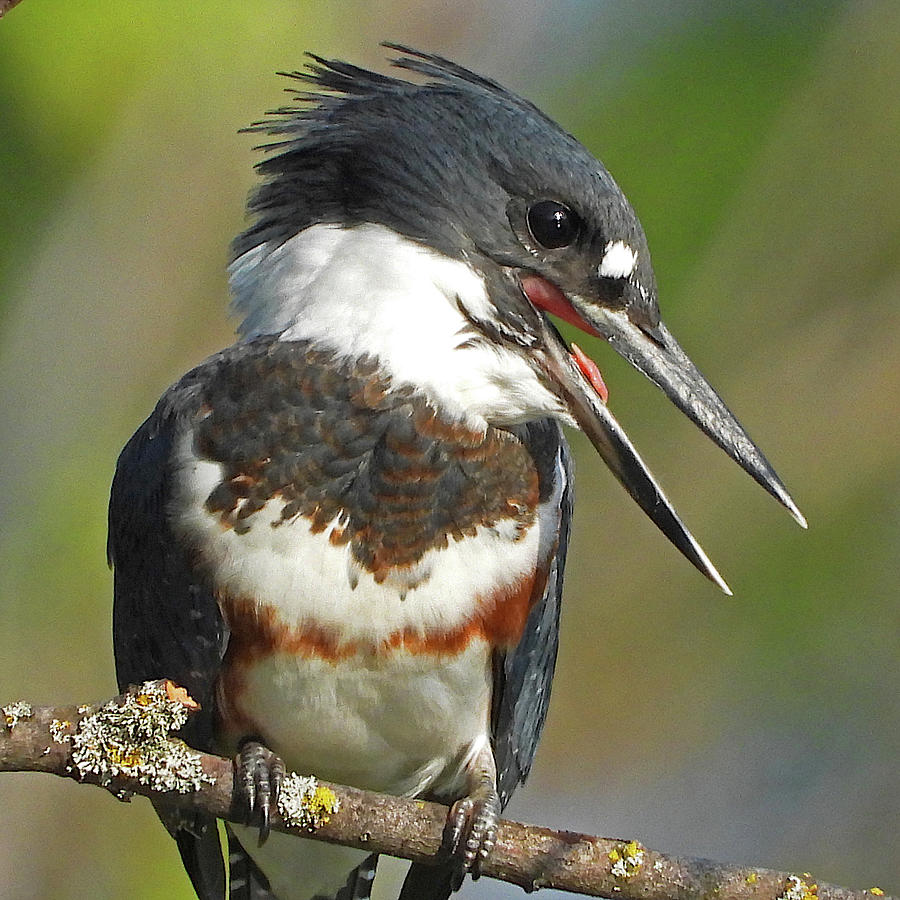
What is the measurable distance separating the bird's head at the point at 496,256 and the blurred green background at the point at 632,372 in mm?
1688

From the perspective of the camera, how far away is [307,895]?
329 centimetres

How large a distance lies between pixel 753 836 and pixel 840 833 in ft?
0.95

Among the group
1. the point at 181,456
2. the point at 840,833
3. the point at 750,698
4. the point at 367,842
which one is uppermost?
the point at 750,698

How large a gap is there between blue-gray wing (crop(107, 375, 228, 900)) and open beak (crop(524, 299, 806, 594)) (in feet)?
2.17

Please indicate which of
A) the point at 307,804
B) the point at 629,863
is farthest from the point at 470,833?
the point at 629,863

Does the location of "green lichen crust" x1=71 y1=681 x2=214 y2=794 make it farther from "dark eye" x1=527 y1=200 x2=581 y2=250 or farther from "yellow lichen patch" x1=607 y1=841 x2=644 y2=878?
"dark eye" x1=527 y1=200 x2=581 y2=250

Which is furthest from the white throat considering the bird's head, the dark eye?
the dark eye

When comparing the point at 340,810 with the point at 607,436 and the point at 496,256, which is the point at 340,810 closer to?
the point at 607,436

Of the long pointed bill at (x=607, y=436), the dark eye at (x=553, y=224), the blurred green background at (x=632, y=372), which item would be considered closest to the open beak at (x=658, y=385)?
the long pointed bill at (x=607, y=436)

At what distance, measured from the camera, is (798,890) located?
7.29 feet

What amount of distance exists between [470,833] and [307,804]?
0.35m

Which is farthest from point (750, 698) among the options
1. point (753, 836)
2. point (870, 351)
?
point (870, 351)

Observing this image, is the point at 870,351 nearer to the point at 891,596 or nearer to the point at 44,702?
the point at 891,596

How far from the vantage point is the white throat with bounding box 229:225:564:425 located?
2629 millimetres
